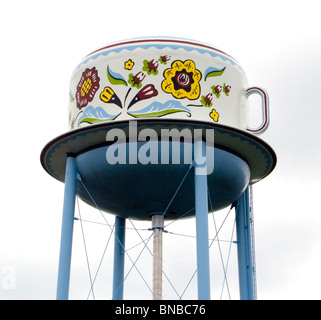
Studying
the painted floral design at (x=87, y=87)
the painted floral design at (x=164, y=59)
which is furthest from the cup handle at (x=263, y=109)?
the painted floral design at (x=87, y=87)

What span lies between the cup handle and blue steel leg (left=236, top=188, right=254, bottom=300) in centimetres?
186

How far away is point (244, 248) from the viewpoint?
14914 millimetres

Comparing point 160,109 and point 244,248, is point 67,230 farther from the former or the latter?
point 244,248

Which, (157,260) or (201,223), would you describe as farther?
(157,260)

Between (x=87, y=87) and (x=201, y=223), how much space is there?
3.90m

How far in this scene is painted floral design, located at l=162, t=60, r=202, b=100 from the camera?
13141 mm

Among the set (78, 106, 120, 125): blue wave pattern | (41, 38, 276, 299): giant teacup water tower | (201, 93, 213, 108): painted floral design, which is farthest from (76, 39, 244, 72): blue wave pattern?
(78, 106, 120, 125): blue wave pattern

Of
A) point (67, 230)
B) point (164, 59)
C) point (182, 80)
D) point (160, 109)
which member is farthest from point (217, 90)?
point (67, 230)

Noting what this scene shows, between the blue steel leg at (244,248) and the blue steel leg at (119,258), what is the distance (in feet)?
9.81

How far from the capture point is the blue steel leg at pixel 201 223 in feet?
39.2

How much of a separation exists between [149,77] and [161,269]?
4190 millimetres
